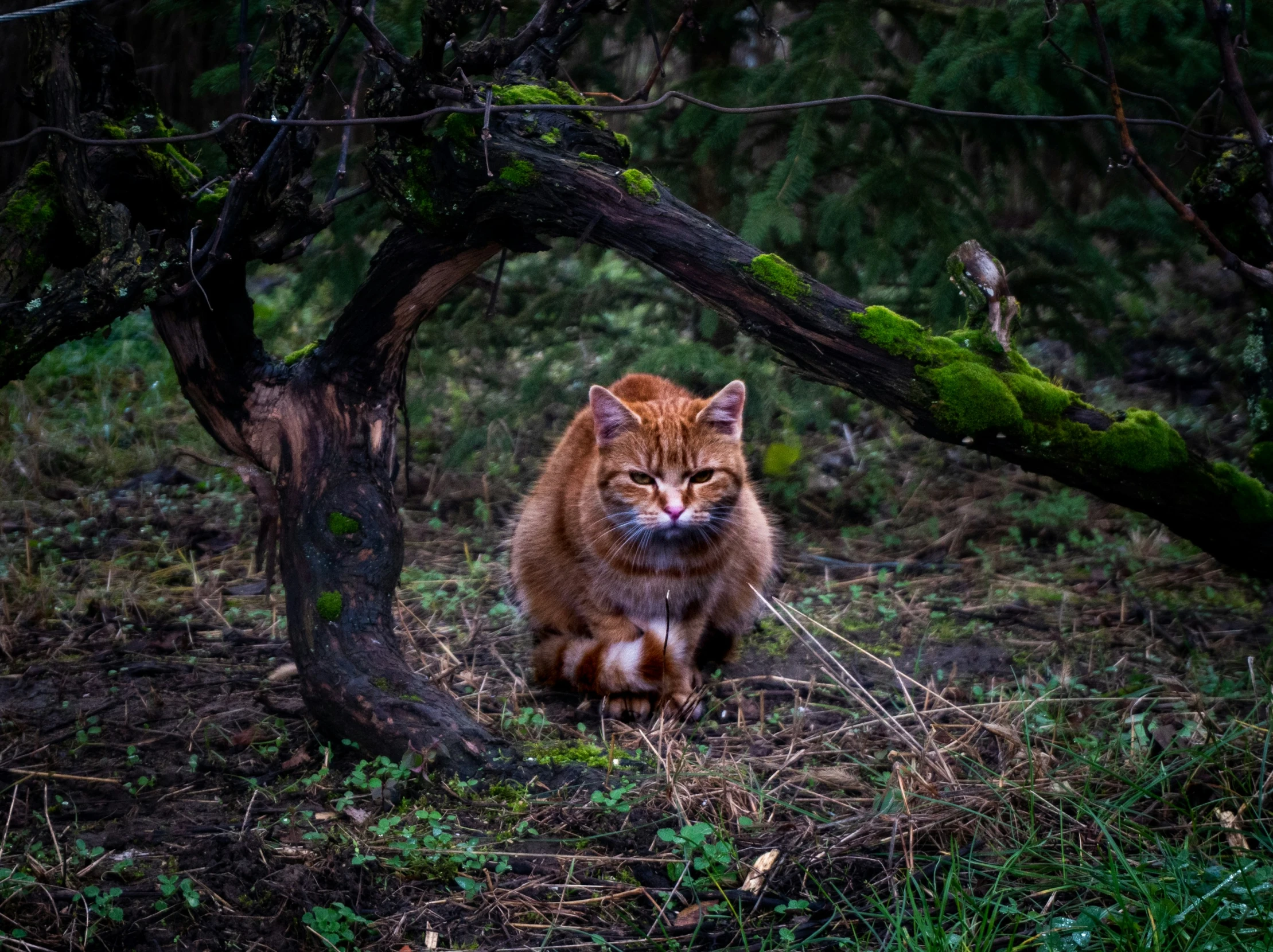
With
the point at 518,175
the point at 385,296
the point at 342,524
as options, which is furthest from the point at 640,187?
the point at 342,524

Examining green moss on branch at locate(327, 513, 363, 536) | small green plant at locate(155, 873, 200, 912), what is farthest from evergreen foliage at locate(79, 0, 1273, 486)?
small green plant at locate(155, 873, 200, 912)

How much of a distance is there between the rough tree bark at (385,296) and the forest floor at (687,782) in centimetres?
37

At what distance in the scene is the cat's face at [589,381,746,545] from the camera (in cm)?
348

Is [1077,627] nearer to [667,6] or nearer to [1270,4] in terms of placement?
[1270,4]

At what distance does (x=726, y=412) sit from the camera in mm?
3615

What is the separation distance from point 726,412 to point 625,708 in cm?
106

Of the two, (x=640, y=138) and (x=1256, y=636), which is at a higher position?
(x=640, y=138)

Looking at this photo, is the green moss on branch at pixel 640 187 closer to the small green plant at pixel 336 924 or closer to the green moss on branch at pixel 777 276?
the green moss on branch at pixel 777 276

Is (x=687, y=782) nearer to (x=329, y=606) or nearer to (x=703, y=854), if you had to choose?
(x=703, y=854)

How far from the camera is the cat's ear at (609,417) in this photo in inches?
138

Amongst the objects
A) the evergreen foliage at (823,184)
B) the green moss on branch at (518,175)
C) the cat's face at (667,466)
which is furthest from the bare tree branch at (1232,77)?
the green moss on branch at (518,175)

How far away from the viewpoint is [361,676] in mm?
2906

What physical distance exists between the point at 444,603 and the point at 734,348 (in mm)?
2203

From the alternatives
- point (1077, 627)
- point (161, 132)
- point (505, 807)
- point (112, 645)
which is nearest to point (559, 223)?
point (161, 132)
